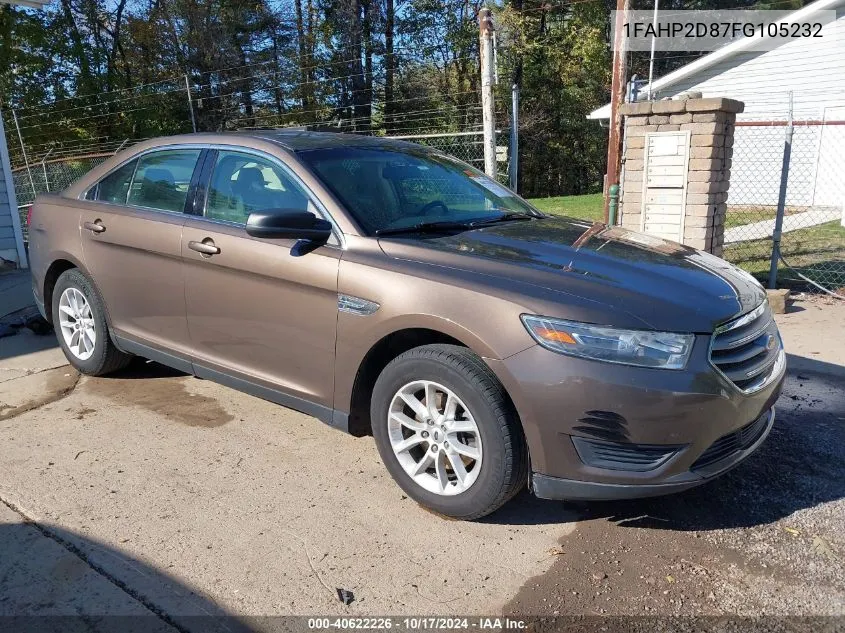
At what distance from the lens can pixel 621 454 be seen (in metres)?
2.62

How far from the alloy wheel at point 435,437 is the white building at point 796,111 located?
13913 mm

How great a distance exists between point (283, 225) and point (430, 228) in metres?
0.76

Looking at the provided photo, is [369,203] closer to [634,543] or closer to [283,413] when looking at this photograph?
[283,413]

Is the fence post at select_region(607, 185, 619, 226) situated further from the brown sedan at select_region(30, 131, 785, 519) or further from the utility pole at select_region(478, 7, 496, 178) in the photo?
the brown sedan at select_region(30, 131, 785, 519)

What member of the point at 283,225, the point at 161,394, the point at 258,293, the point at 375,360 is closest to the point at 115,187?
the point at 161,394

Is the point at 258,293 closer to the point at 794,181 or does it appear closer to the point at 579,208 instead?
the point at 579,208

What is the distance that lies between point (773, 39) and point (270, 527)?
1684 cm

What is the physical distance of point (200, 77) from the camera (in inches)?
906

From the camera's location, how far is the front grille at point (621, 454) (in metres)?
2.61

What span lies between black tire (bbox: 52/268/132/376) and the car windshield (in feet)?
6.55

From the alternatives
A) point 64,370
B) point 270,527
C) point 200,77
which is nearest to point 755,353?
point 270,527

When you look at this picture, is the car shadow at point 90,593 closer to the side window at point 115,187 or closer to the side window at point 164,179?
the side window at point 164,179

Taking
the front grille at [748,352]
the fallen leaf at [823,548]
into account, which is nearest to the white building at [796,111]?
the front grille at [748,352]

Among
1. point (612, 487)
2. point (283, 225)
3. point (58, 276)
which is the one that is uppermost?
point (283, 225)
